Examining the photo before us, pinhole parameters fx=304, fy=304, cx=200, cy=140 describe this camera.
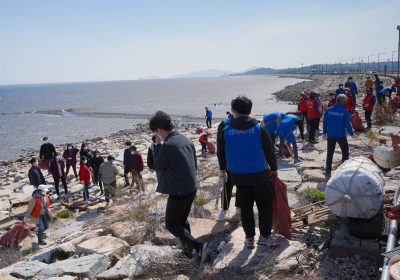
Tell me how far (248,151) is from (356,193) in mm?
1537

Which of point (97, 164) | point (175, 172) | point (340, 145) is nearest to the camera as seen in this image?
point (175, 172)

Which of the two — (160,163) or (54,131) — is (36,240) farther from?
(54,131)

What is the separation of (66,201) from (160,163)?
306 inches

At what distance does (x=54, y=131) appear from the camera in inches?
1215

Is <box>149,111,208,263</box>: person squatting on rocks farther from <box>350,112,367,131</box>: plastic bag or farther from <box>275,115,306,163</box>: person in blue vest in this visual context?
<box>350,112,367,131</box>: plastic bag

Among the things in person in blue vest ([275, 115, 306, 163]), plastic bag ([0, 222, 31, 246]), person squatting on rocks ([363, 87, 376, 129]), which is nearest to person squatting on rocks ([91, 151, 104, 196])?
plastic bag ([0, 222, 31, 246])

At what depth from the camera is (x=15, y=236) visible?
6578 mm

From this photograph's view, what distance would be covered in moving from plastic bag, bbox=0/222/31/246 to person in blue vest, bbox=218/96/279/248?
5.43 metres

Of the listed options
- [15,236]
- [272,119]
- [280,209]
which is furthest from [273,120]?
[15,236]

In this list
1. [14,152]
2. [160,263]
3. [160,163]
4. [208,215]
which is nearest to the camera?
[160,163]

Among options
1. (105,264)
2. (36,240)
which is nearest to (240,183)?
(105,264)

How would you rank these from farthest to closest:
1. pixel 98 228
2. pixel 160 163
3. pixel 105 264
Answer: pixel 98 228
pixel 105 264
pixel 160 163

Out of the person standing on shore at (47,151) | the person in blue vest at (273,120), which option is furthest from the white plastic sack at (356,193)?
the person standing on shore at (47,151)

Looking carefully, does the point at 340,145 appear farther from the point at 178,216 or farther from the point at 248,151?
the point at 178,216
